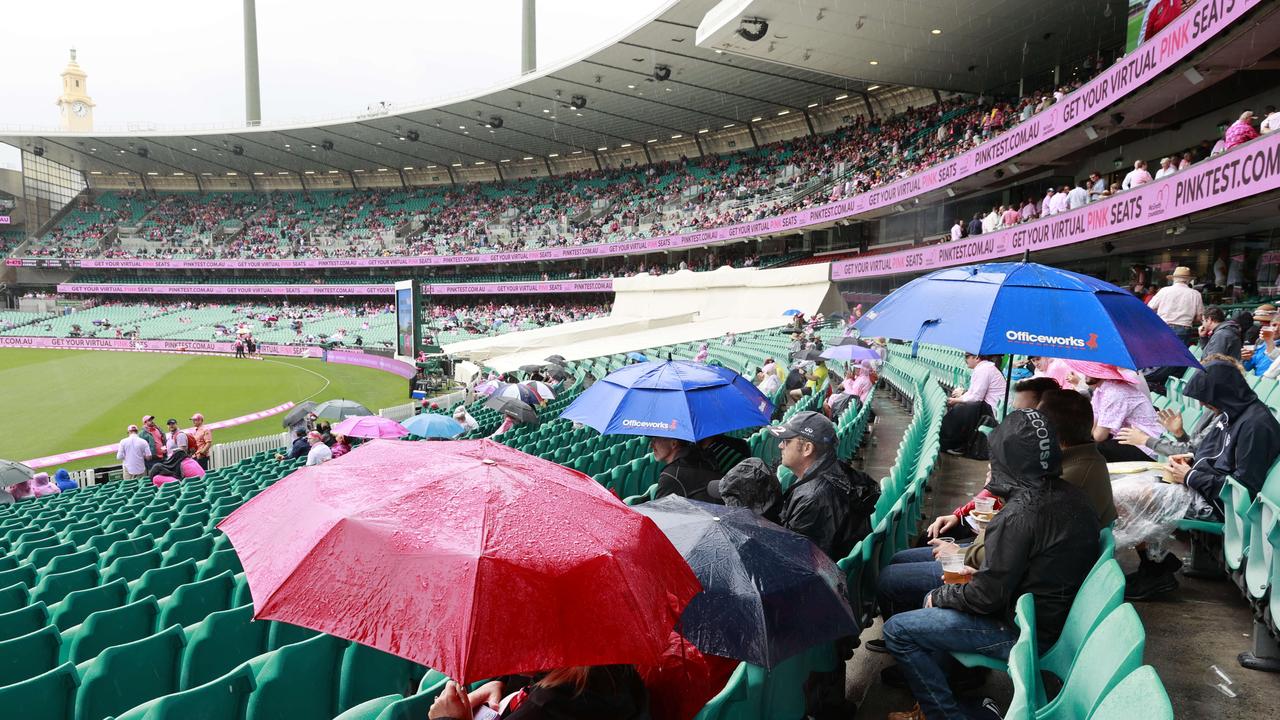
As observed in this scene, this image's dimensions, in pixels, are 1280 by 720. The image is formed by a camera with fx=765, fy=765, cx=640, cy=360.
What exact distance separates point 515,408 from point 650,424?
22.3ft

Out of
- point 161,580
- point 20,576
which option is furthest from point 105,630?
point 20,576

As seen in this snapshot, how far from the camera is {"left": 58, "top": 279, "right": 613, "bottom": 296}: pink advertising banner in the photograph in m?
53.7

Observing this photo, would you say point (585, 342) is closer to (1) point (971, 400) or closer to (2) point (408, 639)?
(1) point (971, 400)

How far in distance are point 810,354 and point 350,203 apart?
210ft

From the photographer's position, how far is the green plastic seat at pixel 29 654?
11.6ft

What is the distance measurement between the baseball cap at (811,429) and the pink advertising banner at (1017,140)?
1150cm

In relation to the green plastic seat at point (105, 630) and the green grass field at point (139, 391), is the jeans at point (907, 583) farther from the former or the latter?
the green grass field at point (139, 391)

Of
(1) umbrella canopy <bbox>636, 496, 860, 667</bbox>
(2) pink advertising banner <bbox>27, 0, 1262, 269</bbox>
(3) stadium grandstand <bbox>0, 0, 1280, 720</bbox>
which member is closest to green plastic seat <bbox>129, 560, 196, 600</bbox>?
(3) stadium grandstand <bbox>0, 0, 1280, 720</bbox>

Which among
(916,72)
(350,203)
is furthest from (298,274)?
(916,72)

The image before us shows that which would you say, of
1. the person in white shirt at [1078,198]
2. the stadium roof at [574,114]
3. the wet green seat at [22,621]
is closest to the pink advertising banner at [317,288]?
the stadium roof at [574,114]

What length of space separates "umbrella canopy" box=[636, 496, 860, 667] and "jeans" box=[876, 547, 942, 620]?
3.30 feet

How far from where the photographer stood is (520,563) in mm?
2012

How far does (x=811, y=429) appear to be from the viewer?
3871 millimetres

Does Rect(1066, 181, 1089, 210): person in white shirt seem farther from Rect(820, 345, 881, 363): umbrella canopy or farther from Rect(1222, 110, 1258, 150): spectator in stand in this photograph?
Rect(820, 345, 881, 363): umbrella canopy
